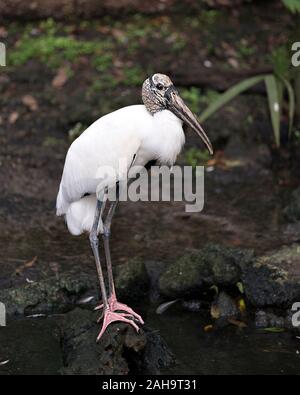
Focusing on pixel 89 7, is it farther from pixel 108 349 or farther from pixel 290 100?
pixel 108 349

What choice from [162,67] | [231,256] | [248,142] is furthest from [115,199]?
[162,67]

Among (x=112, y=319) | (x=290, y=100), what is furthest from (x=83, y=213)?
(x=290, y=100)

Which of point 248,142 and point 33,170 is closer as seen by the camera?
point 33,170

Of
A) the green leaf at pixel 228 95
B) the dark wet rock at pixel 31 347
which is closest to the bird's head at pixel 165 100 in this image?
the dark wet rock at pixel 31 347

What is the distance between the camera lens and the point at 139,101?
9391 millimetres

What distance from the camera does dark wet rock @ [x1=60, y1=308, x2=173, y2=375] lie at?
514 centimetres

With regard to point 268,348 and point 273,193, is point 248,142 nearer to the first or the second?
point 273,193

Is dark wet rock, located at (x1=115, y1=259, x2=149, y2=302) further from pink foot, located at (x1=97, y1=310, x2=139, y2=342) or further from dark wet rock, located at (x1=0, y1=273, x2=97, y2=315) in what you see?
pink foot, located at (x1=97, y1=310, x2=139, y2=342)

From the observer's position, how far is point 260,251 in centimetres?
709

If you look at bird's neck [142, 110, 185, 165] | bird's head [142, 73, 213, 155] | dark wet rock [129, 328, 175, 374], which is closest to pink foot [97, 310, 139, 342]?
dark wet rock [129, 328, 175, 374]

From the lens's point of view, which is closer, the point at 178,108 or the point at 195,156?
the point at 178,108

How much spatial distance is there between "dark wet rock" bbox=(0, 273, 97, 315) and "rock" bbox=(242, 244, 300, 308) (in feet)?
3.97

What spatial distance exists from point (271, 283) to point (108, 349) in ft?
5.29

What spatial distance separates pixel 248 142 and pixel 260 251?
2.36 meters
